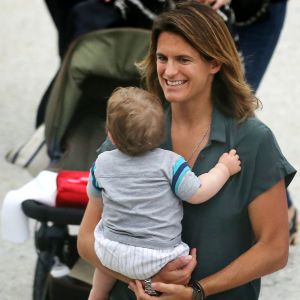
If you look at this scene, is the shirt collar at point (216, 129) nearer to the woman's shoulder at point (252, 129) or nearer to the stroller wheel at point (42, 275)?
the woman's shoulder at point (252, 129)

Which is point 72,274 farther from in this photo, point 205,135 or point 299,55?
point 299,55

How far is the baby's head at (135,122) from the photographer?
2.23 m

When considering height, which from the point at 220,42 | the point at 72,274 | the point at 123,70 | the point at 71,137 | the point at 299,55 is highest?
the point at 220,42

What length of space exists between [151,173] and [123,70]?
4.72 feet

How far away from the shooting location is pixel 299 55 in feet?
22.3

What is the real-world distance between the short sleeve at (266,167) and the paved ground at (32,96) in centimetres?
181

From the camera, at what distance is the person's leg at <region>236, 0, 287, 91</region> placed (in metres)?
4.01

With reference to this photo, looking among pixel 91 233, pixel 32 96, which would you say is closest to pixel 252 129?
pixel 91 233

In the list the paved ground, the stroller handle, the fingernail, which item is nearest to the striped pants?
the fingernail

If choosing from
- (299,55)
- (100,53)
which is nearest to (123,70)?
(100,53)

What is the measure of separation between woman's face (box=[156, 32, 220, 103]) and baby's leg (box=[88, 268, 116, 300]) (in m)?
0.57

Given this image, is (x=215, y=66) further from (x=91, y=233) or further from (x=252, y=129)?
(x=91, y=233)

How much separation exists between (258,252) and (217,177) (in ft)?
0.80

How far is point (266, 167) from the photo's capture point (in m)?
2.29
